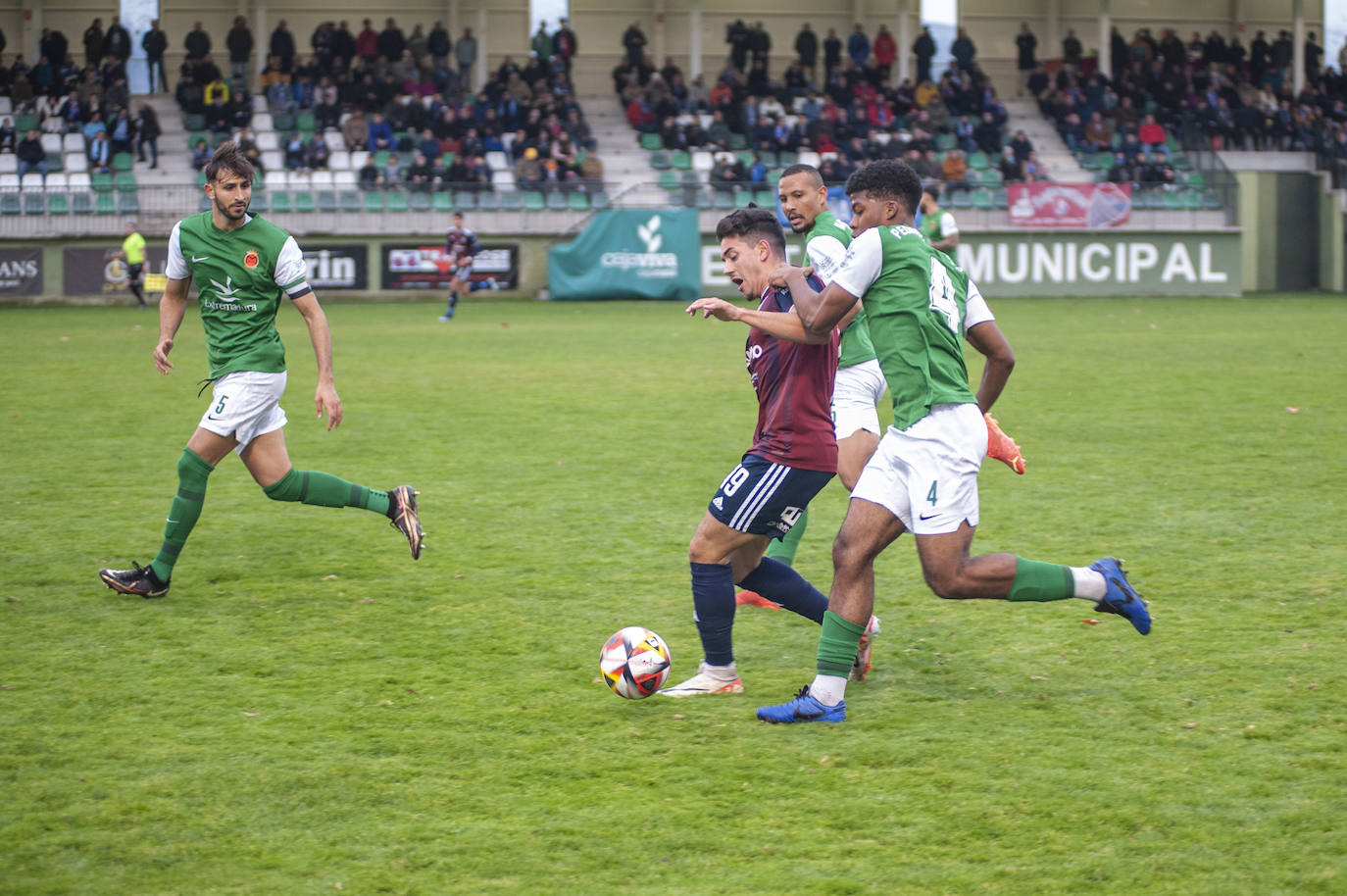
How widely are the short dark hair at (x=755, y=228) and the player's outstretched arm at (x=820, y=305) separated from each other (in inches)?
→ 13.2

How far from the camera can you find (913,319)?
4727 millimetres

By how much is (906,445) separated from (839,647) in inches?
30.2

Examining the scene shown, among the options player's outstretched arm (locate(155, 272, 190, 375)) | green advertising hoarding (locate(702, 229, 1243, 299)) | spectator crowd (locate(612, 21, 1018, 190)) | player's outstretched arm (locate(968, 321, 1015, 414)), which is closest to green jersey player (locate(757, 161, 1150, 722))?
player's outstretched arm (locate(968, 321, 1015, 414))

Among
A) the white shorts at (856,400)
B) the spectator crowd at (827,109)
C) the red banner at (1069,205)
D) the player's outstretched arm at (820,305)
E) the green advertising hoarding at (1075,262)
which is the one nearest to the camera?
the player's outstretched arm at (820,305)

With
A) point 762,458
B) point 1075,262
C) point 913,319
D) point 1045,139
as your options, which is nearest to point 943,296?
point 913,319

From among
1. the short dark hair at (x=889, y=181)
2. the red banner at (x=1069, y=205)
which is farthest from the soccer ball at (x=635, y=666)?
the red banner at (x=1069, y=205)

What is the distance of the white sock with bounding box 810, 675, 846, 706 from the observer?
4.77m

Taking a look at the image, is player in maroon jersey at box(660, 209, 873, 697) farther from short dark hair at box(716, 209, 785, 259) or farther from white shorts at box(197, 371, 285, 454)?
white shorts at box(197, 371, 285, 454)

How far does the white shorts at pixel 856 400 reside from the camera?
6254 millimetres

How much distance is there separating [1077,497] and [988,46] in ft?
119

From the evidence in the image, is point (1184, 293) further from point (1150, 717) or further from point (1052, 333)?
point (1150, 717)

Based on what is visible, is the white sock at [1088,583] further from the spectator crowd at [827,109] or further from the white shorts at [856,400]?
the spectator crowd at [827,109]

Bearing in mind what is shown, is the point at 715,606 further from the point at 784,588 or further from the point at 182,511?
the point at 182,511

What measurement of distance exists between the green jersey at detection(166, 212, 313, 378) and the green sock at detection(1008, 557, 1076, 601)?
3725 mm
